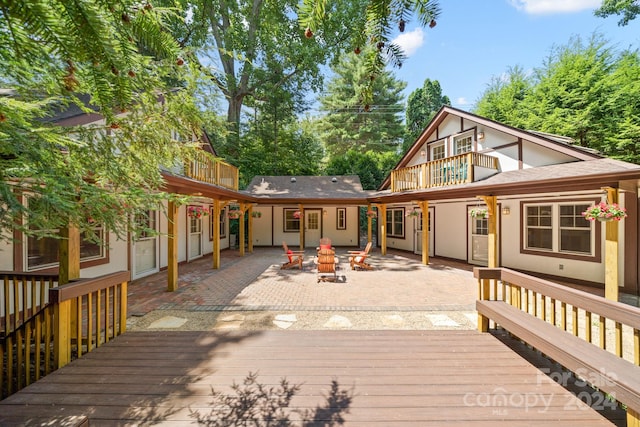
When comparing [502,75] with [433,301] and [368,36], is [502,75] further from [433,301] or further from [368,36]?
[368,36]

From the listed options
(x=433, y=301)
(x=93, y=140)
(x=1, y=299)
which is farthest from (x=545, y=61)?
(x=1, y=299)

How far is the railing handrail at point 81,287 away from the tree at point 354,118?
78.1ft

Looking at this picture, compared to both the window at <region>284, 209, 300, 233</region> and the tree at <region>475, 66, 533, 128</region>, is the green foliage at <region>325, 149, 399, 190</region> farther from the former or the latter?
Answer: the tree at <region>475, 66, 533, 128</region>

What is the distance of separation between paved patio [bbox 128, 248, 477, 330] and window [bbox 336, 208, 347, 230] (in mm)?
6459

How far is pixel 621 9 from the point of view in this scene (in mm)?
12891

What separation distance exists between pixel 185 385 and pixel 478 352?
341 cm

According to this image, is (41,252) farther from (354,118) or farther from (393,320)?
(354,118)

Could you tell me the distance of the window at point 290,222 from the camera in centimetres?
1545

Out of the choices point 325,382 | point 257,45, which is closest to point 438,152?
point 325,382

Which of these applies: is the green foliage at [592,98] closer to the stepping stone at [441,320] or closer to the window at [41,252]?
the stepping stone at [441,320]

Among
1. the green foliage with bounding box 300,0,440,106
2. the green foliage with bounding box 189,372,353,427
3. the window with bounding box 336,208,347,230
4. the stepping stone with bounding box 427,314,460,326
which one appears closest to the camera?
the green foliage with bounding box 300,0,440,106

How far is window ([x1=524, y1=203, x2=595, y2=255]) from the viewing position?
711cm

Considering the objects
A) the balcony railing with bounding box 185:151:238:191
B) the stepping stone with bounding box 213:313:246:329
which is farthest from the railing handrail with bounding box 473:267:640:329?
the balcony railing with bounding box 185:151:238:191

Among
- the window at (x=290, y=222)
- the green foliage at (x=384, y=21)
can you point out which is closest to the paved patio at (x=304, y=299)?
the green foliage at (x=384, y=21)
